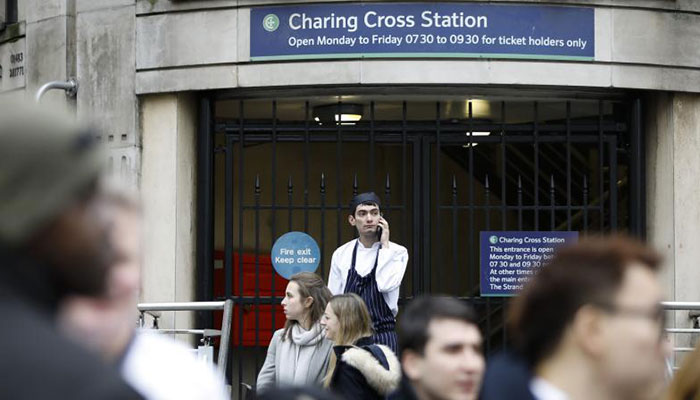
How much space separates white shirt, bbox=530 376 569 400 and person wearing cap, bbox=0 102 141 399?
115cm

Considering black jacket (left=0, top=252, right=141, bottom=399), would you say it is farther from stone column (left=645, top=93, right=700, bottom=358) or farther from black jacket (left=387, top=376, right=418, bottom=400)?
stone column (left=645, top=93, right=700, bottom=358)

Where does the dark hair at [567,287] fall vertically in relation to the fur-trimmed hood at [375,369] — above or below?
above

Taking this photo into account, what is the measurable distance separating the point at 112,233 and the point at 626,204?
11.5 metres

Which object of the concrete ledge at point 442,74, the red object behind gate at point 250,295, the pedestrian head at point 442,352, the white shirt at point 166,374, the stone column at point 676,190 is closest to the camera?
the white shirt at point 166,374

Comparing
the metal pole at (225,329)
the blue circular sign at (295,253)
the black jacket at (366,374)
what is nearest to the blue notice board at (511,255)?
the blue circular sign at (295,253)

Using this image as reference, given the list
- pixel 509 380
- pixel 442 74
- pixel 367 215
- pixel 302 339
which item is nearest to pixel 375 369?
pixel 302 339

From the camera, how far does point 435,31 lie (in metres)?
11.9

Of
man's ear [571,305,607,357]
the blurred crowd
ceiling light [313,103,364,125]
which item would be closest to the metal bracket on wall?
ceiling light [313,103,364,125]

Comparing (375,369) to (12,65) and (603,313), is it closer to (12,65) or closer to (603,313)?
(603,313)

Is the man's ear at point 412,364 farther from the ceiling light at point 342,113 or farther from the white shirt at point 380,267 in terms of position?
the ceiling light at point 342,113

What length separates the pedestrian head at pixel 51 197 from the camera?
1586 mm

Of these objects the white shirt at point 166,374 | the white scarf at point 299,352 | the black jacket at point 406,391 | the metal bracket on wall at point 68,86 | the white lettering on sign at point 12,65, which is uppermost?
the white lettering on sign at point 12,65

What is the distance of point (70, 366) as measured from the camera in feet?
5.04

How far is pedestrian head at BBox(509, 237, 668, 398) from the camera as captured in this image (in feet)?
8.52
